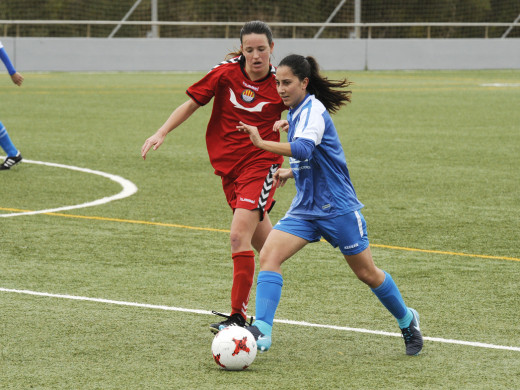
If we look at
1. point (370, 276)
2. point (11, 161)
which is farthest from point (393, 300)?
point (11, 161)

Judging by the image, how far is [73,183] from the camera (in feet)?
40.3

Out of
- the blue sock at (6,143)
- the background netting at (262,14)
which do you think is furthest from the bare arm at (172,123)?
the background netting at (262,14)

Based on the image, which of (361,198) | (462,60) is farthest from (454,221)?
(462,60)

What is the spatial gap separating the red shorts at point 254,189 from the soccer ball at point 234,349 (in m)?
1.07

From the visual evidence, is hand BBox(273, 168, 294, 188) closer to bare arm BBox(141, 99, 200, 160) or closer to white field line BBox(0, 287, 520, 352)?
bare arm BBox(141, 99, 200, 160)

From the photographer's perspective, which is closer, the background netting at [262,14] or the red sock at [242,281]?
the red sock at [242,281]

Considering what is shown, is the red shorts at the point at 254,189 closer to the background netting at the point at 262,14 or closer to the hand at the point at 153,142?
the hand at the point at 153,142

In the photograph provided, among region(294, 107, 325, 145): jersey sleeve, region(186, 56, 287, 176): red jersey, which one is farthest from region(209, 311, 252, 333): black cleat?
region(294, 107, 325, 145): jersey sleeve

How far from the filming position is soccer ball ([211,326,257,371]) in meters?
5.14

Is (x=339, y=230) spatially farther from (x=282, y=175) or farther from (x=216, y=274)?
(x=216, y=274)

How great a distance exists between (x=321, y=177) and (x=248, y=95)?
1088 mm

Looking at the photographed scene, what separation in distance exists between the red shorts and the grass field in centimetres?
78

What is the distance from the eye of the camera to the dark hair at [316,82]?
18.1 ft

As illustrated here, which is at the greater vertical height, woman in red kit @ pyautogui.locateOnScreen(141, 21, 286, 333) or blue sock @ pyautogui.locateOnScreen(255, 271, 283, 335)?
woman in red kit @ pyautogui.locateOnScreen(141, 21, 286, 333)
